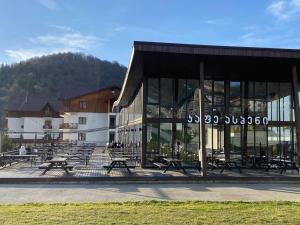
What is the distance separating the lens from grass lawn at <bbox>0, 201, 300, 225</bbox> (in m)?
7.06

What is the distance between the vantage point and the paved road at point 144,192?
10352mm

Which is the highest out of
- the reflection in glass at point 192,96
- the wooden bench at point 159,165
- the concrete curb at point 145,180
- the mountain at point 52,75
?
the mountain at point 52,75

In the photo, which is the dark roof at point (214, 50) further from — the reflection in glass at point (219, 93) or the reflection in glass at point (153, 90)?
the reflection in glass at point (219, 93)

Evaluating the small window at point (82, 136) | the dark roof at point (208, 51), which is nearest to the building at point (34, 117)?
the small window at point (82, 136)

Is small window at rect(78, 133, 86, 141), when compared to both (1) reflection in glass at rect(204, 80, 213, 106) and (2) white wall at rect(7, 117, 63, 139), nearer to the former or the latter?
(2) white wall at rect(7, 117, 63, 139)

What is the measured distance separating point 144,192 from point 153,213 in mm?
3605

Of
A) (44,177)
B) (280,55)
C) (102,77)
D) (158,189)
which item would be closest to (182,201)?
(158,189)

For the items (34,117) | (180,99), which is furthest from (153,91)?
(34,117)

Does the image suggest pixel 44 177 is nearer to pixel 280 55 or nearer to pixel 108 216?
pixel 108 216

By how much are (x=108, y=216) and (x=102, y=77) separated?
77.5 m

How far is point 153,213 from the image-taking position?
308 inches

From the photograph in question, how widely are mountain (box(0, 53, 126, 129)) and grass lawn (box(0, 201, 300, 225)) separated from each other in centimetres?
7378

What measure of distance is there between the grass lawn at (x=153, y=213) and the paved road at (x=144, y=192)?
1.24 m

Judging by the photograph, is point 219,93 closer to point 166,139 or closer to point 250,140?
point 250,140
